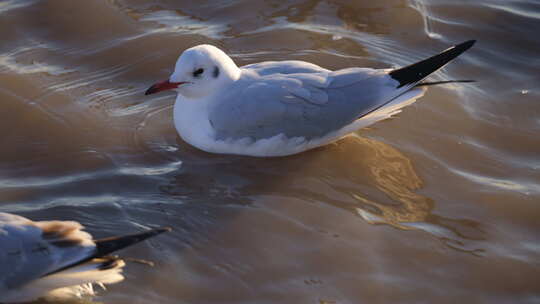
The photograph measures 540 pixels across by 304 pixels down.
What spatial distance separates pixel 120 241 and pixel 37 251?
1.42 feet

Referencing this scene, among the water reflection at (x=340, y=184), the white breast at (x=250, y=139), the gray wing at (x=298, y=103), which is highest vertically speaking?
the gray wing at (x=298, y=103)

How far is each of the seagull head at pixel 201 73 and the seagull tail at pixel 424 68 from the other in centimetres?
121

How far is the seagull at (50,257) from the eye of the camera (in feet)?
12.1

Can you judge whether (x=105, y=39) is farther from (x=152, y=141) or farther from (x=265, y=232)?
(x=265, y=232)

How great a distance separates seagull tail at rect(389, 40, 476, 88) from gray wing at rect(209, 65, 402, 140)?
0.22 ft

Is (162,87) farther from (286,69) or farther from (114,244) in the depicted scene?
(114,244)

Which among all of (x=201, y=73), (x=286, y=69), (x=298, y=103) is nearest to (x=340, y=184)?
(x=298, y=103)

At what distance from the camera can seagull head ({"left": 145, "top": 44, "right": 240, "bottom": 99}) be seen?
5.60 metres

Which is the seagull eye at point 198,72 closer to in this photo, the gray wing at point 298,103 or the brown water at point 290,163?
the gray wing at point 298,103

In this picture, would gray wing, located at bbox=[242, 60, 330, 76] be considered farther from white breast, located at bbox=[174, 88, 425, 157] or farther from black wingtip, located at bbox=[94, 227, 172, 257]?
black wingtip, located at bbox=[94, 227, 172, 257]

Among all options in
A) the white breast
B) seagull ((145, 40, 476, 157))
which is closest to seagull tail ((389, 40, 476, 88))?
seagull ((145, 40, 476, 157))

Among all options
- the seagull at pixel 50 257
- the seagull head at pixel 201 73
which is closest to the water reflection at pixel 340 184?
the seagull head at pixel 201 73

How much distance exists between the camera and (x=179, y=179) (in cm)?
539

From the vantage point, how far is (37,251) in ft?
12.3
